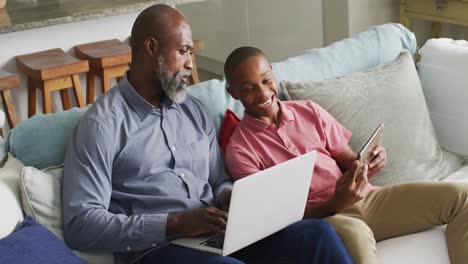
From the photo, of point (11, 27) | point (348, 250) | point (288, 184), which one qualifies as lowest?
point (348, 250)

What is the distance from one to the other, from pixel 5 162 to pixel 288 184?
806 mm

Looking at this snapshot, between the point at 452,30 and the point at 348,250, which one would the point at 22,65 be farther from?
the point at 452,30

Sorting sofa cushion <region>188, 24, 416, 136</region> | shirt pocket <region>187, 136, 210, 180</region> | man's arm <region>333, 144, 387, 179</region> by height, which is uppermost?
sofa cushion <region>188, 24, 416, 136</region>

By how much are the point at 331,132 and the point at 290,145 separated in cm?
17

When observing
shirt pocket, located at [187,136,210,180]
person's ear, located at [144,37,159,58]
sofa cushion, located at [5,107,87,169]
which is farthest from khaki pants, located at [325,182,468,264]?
sofa cushion, located at [5,107,87,169]

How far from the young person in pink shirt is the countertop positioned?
1556 mm

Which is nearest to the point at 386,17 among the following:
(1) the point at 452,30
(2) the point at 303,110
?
(1) the point at 452,30

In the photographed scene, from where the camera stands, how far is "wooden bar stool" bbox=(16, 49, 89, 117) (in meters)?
3.46

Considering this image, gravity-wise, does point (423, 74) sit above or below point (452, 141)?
above

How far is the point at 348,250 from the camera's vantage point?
6.53 ft

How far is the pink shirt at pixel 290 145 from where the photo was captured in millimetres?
2205

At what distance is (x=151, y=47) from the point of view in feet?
6.88

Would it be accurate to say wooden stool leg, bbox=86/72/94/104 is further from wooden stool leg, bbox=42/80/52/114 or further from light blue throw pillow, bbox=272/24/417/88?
light blue throw pillow, bbox=272/24/417/88

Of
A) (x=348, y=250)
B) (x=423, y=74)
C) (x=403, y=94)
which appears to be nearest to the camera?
(x=348, y=250)
